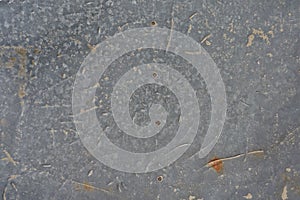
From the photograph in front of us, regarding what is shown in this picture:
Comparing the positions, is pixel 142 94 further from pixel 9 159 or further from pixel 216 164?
pixel 9 159

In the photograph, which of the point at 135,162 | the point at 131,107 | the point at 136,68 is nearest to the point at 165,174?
the point at 135,162

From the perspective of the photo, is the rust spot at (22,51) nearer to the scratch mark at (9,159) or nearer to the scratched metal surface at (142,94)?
the scratched metal surface at (142,94)

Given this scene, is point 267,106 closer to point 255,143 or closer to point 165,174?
point 255,143

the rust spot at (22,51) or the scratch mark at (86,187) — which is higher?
the rust spot at (22,51)

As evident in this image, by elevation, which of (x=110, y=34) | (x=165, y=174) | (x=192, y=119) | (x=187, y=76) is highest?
(x=110, y=34)

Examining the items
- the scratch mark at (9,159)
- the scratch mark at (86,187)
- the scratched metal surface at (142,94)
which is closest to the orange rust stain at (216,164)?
the scratched metal surface at (142,94)

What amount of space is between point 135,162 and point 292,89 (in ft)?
1.67

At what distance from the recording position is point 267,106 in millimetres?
1332

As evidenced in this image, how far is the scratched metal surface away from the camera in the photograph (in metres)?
1.28

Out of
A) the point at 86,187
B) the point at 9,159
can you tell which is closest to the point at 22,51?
the point at 9,159

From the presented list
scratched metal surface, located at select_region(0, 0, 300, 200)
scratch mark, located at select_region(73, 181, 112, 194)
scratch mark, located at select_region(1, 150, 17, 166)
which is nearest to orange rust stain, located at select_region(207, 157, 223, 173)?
scratched metal surface, located at select_region(0, 0, 300, 200)

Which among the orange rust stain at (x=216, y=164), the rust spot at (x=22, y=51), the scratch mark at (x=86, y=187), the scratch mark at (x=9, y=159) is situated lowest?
the scratch mark at (x=86, y=187)

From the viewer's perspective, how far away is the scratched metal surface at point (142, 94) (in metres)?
1.28

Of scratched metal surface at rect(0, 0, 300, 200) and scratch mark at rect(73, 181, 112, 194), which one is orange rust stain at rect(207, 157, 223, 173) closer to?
scratched metal surface at rect(0, 0, 300, 200)
